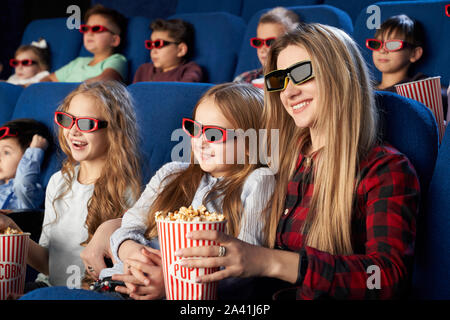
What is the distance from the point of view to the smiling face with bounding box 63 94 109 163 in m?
1.28

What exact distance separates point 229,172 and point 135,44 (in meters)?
1.81

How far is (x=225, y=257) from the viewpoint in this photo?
2.32ft

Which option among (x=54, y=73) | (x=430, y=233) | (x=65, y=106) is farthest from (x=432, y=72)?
(x=54, y=73)

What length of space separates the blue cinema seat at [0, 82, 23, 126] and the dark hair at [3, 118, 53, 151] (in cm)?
21

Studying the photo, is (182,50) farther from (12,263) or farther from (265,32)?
(12,263)

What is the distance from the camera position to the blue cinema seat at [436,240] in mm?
799

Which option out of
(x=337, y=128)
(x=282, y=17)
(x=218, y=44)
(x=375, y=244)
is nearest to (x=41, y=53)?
(x=218, y=44)

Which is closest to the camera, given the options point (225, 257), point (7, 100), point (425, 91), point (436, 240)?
point (225, 257)

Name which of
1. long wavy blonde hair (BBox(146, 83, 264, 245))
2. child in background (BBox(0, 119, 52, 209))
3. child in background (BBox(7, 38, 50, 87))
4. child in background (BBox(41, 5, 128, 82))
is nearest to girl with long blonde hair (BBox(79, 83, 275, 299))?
long wavy blonde hair (BBox(146, 83, 264, 245))

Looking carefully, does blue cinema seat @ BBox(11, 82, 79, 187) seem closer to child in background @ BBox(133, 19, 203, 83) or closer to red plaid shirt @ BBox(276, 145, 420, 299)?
child in background @ BBox(133, 19, 203, 83)

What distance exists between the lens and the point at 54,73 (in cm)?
287

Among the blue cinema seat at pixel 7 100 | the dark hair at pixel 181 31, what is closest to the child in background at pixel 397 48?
the dark hair at pixel 181 31

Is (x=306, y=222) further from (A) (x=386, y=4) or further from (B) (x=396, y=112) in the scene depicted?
(A) (x=386, y=4)
